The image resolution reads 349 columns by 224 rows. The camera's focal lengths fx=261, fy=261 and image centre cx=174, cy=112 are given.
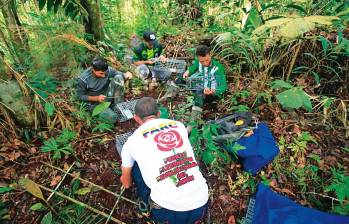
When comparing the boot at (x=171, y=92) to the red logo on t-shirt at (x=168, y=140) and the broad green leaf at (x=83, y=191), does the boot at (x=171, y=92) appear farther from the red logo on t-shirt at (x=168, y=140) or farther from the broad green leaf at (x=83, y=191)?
the red logo on t-shirt at (x=168, y=140)

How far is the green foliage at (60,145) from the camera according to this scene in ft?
9.96

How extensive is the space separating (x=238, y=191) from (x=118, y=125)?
73.6 inches

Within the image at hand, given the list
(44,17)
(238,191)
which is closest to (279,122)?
(238,191)

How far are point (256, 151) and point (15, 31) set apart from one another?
13.0 feet

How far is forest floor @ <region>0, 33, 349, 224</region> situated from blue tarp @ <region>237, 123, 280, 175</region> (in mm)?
136

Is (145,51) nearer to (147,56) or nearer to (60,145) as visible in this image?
(147,56)

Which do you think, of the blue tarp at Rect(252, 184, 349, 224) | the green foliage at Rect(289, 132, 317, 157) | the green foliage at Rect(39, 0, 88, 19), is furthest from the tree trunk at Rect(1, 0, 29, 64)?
the green foliage at Rect(289, 132, 317, 157)

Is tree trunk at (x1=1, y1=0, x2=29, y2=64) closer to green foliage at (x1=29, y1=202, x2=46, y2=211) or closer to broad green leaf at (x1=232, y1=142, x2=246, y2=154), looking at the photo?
green foliage at (x1=29, y1=202, x2=46, y2=211)

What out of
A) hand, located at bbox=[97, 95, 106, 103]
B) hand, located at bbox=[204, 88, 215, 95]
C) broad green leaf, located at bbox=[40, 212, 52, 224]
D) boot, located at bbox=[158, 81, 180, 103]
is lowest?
broad green leaf, located at bbox=[40, 212, 52, 224]

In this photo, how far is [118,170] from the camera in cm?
308

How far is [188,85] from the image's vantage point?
425 centimetres

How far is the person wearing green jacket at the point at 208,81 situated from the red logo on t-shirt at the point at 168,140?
1549mm

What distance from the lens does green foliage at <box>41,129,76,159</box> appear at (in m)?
3.04

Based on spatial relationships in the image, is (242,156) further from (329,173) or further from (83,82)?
(83,82)
